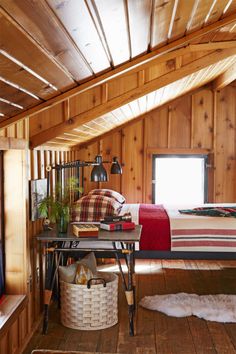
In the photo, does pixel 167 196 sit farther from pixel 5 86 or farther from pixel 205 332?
pixel 5 86

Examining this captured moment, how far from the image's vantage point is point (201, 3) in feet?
6.98

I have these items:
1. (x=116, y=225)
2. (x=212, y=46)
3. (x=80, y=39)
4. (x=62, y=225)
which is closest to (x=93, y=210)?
(x=116, y=225)

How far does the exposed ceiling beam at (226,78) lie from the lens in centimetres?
543

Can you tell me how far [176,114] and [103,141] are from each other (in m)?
1.18

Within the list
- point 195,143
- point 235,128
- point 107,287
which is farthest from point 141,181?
point 107,287

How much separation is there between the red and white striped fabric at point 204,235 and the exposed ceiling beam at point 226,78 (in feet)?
6.69

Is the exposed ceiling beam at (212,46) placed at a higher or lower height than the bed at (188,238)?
higher

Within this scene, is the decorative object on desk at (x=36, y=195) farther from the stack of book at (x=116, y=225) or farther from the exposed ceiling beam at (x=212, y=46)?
the exposed ceiling beam at (x=212, y=46)

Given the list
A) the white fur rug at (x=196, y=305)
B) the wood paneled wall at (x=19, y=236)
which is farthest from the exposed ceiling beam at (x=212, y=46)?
the white fur rug at (x=196, y=305)

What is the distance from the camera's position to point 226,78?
Result: 5762 mm

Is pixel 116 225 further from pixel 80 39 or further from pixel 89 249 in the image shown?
pixel 80 39

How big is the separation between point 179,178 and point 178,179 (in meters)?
0.02

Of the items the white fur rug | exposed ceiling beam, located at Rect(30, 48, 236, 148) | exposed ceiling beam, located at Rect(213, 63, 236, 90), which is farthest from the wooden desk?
exposed ceiling beam, located at Rect(213, 63, 236, 90)

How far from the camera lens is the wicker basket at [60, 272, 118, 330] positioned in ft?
11.5
